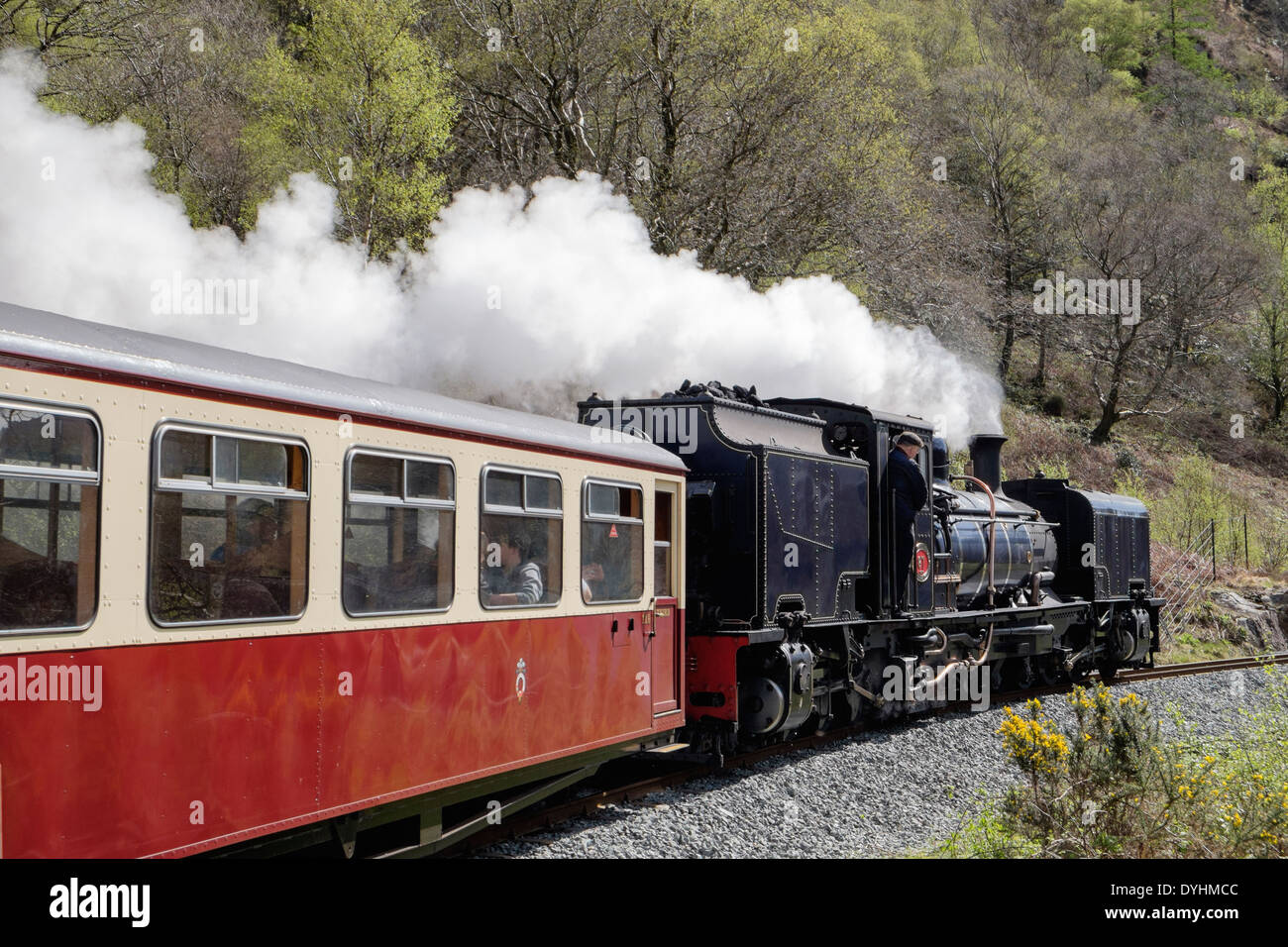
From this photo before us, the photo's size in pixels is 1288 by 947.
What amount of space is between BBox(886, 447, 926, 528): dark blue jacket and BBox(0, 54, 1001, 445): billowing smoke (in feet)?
9.03

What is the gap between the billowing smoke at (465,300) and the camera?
11570 millimetres

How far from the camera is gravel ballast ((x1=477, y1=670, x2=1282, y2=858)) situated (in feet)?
23.6

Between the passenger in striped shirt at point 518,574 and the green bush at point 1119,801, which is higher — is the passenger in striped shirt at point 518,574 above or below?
above

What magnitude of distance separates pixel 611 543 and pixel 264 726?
10.4 ft

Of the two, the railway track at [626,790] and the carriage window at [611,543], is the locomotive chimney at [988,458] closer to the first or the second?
the railway track at [626,790]

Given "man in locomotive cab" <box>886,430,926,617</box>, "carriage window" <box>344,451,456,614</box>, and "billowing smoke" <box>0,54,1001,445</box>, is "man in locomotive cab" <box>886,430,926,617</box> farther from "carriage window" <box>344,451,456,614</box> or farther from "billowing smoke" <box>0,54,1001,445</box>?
"carriage window" <box>344,451,456,614</box>

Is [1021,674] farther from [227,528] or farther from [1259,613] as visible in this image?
[227,528]

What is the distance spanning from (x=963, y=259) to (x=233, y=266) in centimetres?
2428

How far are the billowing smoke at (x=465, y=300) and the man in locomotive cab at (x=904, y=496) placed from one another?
2711 mm

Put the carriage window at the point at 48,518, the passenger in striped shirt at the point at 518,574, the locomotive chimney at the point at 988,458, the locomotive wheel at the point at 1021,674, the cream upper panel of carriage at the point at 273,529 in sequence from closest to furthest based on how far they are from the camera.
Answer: the carriage window at the point at 48,518
the cream upper panel of carriage at the point at 273,529
the passenger in striped shirt at the point at 518,574
the locomotive chimney at the point at 988,458
the locomotive wheel at the point at 1021,674

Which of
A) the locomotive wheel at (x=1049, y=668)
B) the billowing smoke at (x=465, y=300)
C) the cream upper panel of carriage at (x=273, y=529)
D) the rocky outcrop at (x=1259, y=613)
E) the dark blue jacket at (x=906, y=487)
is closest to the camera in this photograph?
the cream upper panel of carriage at (x=273, y=529)

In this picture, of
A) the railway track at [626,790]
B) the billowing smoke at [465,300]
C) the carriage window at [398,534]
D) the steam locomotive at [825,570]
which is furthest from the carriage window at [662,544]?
the billowing smoke at [465,300]

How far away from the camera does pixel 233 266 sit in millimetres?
13039
